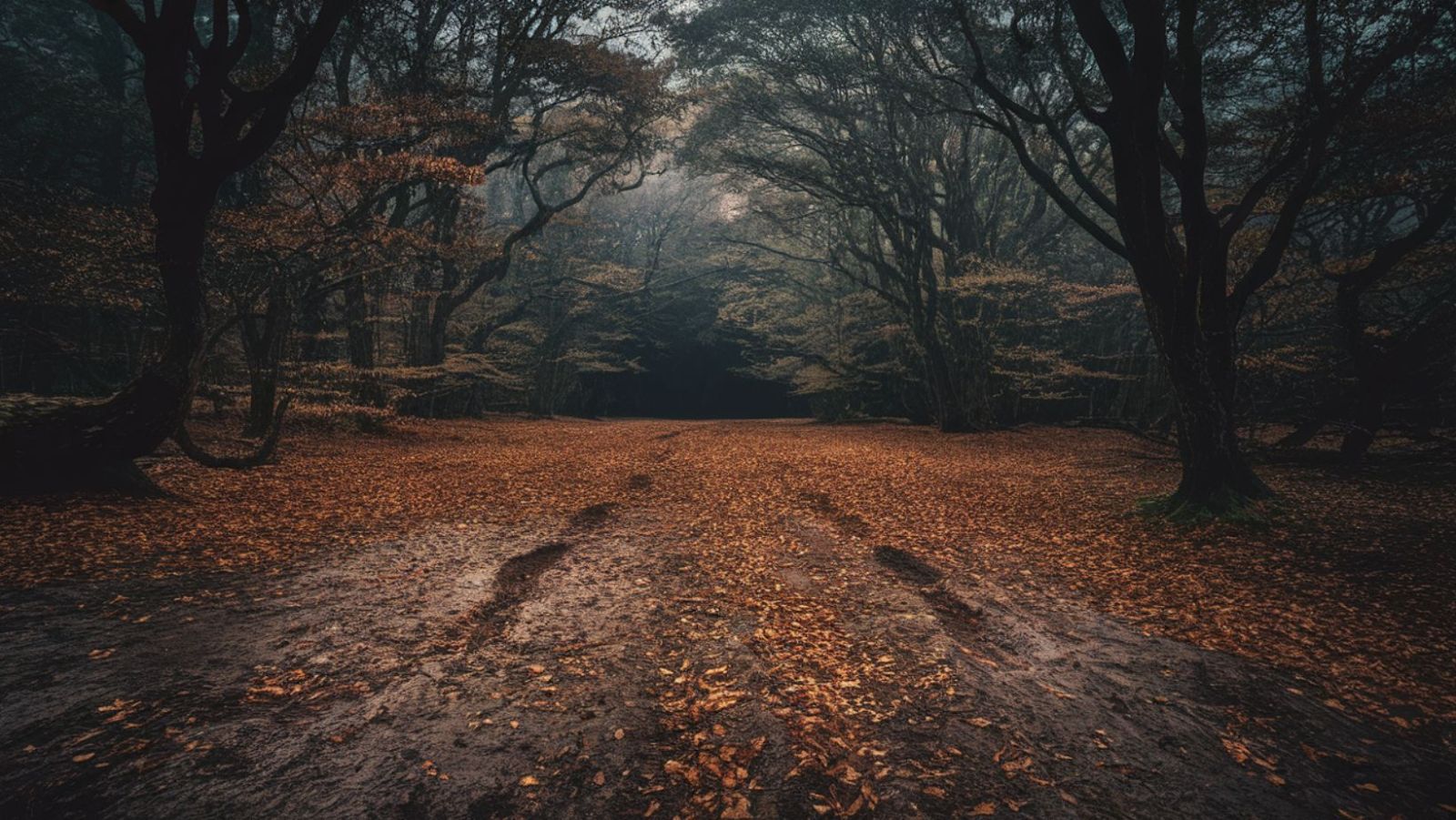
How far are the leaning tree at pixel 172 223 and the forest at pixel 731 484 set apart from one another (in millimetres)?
46

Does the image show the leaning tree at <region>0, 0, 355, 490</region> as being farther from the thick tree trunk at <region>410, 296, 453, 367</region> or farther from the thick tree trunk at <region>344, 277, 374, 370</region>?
the thick tree trunk at <region>410, 296, 453, 367</region>

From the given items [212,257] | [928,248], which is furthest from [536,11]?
[928,248]

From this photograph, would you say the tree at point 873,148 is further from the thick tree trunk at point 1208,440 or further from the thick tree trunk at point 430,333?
the thick tree trunk at point 430,333

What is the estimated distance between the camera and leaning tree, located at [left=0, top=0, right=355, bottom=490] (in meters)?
5.85

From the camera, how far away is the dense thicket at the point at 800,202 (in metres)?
6.64

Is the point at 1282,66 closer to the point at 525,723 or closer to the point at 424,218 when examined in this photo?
the point at 525,723

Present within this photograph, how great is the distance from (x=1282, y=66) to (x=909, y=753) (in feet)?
39.8

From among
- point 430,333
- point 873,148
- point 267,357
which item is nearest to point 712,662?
point 267,357

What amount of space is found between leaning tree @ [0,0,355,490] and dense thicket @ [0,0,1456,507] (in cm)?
4

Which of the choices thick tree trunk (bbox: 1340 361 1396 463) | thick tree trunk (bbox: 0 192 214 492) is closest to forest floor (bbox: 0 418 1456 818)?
thick tree trunk (bbox: 0 192 214 492)

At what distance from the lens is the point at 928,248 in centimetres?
1745

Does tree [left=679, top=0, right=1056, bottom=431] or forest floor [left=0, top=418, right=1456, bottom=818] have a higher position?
tree [left=679, top=0, right=1056, bottom=431]

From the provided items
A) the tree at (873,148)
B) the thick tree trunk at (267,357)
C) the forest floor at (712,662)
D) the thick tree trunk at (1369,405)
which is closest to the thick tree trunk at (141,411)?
the forest floor at (712,662)

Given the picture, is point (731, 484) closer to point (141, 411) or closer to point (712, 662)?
point (712, 662)
